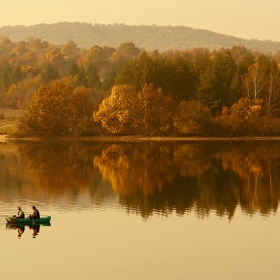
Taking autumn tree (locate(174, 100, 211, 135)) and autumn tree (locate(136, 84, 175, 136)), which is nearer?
autumn tree (locate(174, 100, 211, 135))

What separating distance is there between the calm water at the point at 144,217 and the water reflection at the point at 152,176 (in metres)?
0.08

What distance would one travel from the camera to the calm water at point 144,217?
27062mm

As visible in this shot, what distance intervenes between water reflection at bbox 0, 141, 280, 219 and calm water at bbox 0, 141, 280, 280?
0.28ft

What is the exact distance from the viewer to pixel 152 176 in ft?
179

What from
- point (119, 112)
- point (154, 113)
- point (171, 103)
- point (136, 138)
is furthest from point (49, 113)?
point (171, 103)

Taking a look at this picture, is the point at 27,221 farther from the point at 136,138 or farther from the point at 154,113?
the point at 136,138

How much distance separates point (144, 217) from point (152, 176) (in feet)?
57.7

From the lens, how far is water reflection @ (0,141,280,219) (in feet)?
138

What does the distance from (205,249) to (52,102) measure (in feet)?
238

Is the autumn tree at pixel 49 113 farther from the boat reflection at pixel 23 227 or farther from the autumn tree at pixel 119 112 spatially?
the boat reflection at pixel 23 227

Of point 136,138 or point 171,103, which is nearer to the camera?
point 136,138

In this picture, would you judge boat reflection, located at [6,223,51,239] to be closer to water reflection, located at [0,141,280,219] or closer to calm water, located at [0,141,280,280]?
calm water, located at [0,141,280,280]

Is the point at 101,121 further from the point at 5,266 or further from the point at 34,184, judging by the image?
the point at 5,266

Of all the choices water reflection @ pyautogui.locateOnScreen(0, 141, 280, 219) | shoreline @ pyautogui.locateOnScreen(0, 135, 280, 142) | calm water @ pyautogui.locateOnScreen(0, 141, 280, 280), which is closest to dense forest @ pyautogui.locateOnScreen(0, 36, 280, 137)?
shoreline @ pyautogui.locateOnScreen(0, 135, 280, 142)
